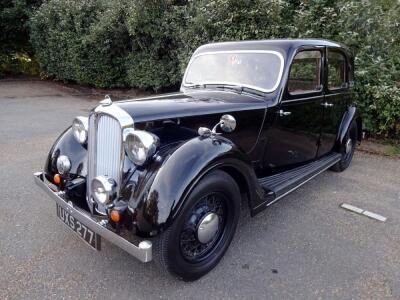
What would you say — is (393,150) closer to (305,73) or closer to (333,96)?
(333,96)

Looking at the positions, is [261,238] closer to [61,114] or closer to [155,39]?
[61,114]

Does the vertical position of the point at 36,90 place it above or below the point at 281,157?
below

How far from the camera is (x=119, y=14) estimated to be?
30.3 feet

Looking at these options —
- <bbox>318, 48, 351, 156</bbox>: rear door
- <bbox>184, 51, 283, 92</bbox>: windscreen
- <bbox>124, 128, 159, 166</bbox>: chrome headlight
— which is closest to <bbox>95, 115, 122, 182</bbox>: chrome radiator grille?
<bbox>124, 128, 159, 166</bbox>: chrome headlight

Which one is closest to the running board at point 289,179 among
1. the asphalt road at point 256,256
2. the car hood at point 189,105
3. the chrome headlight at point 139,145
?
the asphalt road at point 256,256

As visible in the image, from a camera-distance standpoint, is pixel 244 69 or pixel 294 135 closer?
pixel 244 69

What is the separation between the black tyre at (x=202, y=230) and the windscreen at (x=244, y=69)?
1.20 metres

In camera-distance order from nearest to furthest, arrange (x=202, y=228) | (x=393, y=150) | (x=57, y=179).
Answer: (x=202, y=228), (x=57, y=179), (x=393, y=150)

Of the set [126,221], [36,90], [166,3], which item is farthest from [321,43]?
[36,90]

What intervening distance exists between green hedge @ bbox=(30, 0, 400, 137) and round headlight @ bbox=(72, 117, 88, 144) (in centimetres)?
466

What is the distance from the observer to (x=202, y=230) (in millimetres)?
2326

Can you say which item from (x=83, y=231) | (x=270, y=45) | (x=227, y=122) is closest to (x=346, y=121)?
(x=270, y=45)

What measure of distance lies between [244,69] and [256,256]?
1.76 m

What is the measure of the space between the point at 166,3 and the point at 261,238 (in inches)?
282
